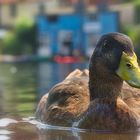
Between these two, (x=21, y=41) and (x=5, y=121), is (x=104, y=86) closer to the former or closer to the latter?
(x=5, y=121)

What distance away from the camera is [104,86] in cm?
809

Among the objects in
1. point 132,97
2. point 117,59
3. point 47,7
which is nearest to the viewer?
point 117,59

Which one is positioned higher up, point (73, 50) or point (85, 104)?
point (85, 104)

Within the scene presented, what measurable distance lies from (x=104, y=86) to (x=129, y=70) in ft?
A: 2.15

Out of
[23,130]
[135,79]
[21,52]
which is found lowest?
[21,52]

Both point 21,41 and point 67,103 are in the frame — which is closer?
point 67,103

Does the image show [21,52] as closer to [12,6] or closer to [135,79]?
[12,6]

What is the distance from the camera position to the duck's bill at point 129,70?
7.40 metres

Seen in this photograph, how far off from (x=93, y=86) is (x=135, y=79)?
871 millimetres

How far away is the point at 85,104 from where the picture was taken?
8.16 meters

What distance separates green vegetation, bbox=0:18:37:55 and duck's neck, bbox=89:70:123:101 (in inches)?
2175

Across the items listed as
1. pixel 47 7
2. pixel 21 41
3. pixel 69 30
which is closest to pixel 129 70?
pixel 69 30

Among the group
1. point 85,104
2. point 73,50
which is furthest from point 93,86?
point 73,50

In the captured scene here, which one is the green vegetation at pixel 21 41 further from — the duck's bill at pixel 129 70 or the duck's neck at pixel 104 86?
the duck's bill at pixel 129 70
